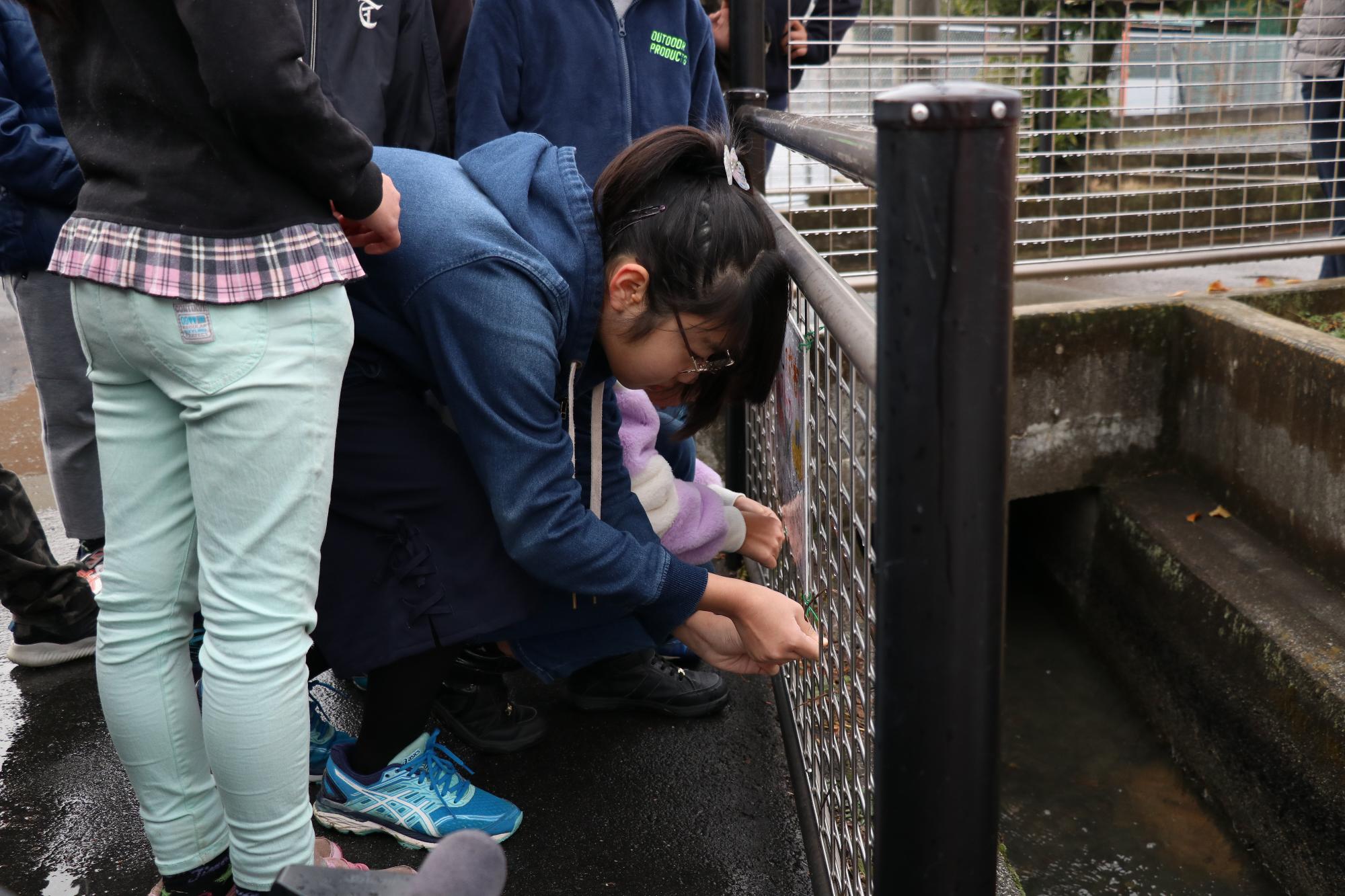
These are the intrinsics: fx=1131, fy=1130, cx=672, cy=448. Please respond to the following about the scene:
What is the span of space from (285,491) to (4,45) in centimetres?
165

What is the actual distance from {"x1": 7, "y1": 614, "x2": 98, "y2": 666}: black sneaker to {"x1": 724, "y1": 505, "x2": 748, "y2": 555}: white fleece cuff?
56.7 inches

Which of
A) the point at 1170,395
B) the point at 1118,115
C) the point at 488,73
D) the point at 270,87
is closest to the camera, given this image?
the point at 270,87

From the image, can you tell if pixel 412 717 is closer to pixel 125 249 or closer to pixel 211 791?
pixel 211 791

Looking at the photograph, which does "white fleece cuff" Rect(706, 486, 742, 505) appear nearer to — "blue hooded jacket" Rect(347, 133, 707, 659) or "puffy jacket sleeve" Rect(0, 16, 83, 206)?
"blue hooded jacket" Rect(347, 133, 707, 659)

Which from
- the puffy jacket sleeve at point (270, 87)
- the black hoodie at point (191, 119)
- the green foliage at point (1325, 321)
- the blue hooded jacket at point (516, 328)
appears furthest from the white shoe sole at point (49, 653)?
the green foliage at point (1325, 321)

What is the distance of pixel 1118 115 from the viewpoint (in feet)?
17.6

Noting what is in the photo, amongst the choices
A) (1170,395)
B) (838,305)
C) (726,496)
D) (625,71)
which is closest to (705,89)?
(625,71)

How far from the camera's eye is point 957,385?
0.82m

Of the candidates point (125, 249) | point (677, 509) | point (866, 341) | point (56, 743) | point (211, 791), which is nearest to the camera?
point (866, 341)

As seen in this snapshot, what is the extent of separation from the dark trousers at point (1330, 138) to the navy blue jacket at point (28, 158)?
4.39 metres

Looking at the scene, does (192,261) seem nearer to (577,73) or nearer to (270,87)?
(270,87)

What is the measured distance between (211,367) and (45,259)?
4.64 ft

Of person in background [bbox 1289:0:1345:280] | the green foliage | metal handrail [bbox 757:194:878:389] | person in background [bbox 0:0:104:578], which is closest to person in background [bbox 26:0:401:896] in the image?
metal handrail [bbox 757:194:878:389]

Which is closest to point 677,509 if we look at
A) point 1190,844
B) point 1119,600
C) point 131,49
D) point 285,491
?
point 285,491
